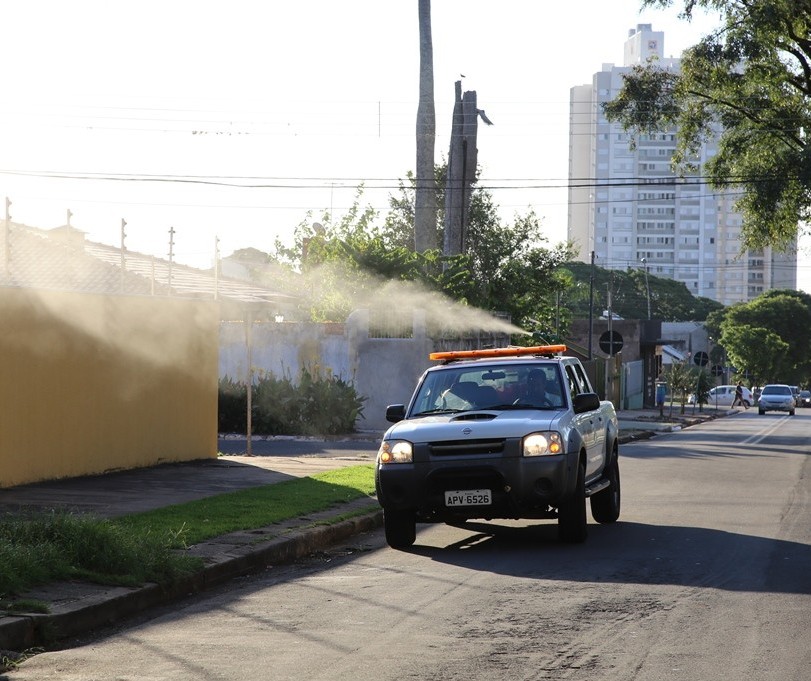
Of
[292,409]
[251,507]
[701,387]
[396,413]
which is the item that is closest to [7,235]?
[251,507]

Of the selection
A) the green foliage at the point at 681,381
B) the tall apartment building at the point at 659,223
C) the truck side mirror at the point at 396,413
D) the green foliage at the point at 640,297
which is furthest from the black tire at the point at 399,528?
the tall apartment building at the point at 659,223

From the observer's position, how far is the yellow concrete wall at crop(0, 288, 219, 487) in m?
17.1

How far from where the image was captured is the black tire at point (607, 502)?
14.2m

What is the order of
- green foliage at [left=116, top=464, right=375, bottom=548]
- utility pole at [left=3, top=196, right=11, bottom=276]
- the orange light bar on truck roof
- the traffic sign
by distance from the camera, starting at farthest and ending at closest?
the traffic sign, utility pole at [left=3, top=196, right=11, bottom=276], the orange light bar on truck roof, green foliage at [left=116, top=464, right=375, bottom=548]

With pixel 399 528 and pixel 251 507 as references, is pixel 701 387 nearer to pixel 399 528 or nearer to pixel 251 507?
pixel 251 507

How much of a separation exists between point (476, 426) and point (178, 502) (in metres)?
4.32

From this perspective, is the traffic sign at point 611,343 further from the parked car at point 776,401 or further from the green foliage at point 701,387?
the parked car at point 776,401

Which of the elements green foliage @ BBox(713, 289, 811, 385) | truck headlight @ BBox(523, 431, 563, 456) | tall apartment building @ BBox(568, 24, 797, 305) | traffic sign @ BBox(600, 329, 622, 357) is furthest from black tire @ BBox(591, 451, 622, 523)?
tall apartment building @ BBox(568, 24, 797, 305)

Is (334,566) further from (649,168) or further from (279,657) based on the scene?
(649,168)

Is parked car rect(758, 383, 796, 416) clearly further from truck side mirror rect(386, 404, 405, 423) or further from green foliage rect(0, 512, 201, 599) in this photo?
green foliage rect(0, 512, 201, 599)

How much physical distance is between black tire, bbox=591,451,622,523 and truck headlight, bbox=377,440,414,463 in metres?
2.81

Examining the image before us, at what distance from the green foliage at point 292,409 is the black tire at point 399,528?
55.9 ft

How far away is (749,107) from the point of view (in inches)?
1468

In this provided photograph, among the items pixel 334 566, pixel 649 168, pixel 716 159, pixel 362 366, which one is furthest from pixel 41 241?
pixel 649 168
